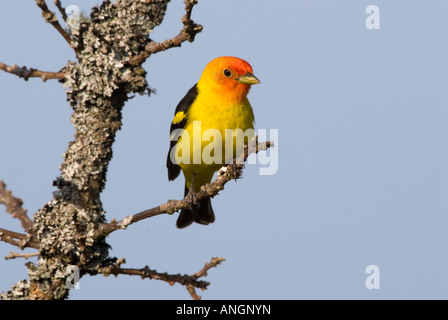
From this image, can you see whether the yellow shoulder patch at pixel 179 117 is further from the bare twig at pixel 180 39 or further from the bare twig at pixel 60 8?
the bare twig at pixel 60 8

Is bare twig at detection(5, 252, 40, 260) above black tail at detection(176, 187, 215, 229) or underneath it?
underneath

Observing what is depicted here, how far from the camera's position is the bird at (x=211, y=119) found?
5.77 m

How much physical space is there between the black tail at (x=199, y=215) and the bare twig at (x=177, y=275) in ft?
7.27

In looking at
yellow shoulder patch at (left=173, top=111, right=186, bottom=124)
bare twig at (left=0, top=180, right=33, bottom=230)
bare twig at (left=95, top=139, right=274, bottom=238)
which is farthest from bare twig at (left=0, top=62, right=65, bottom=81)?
yellow shoulder patch at (left=173, top=111, right=186, bottom=124)

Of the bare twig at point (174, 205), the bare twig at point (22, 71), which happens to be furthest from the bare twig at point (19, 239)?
the bare twig at point (22, 71)

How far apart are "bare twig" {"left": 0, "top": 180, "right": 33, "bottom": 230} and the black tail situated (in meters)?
2.23

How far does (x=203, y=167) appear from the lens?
6.18 metres

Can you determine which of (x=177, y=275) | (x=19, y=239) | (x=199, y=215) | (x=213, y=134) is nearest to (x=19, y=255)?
(x=19, y=239)

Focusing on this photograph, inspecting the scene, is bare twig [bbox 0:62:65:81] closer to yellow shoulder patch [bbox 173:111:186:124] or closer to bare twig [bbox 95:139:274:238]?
bare twig [bbox 95:139:274:238]

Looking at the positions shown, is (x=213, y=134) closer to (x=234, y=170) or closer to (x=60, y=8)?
(x=234, y=170)

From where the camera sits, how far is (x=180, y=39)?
4.64m

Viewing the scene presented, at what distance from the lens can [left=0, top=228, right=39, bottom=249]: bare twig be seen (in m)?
4.50
